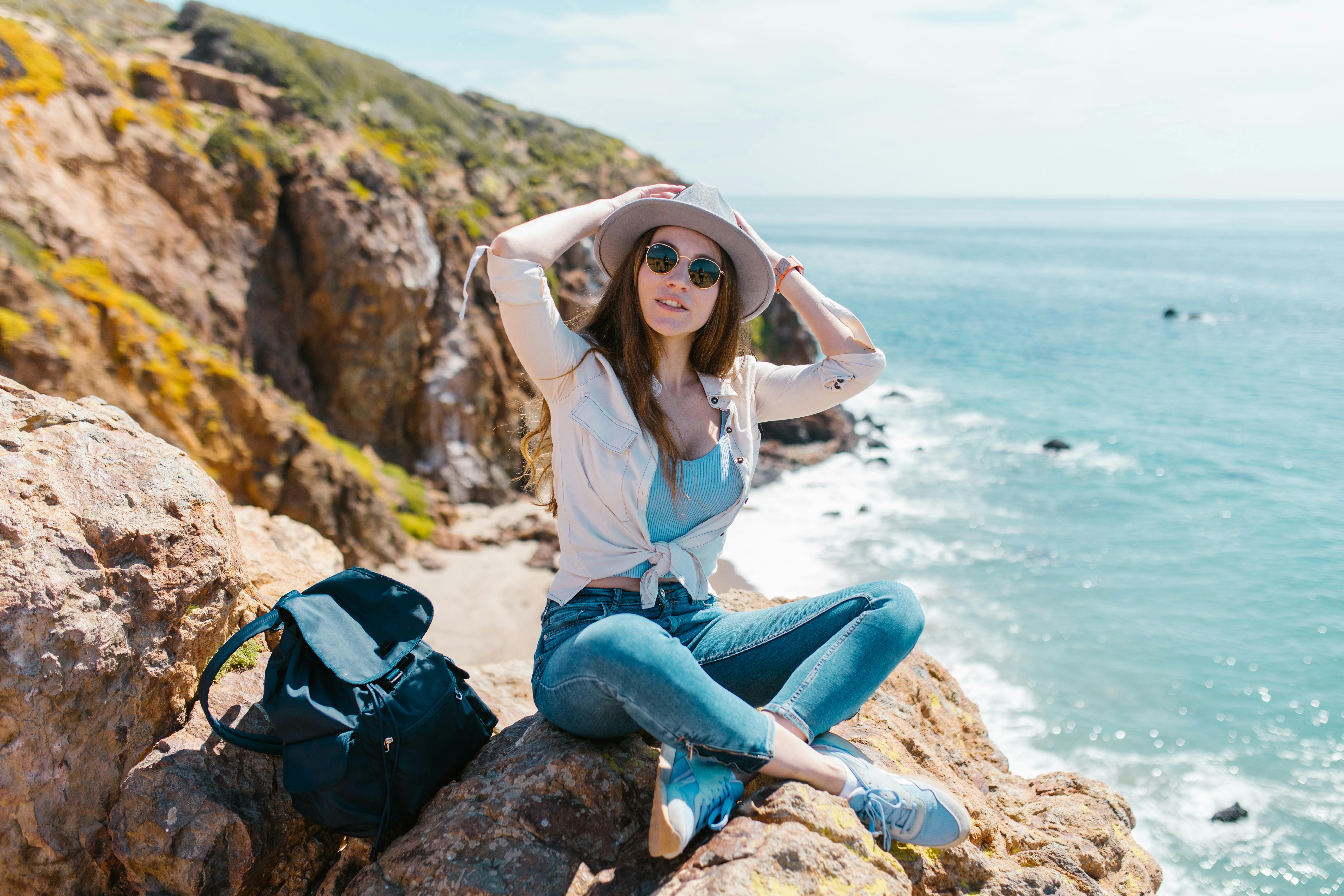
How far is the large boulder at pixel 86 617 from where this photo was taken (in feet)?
8.27

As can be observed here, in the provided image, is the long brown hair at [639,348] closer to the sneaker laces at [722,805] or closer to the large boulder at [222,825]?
the sneaker laces at [722,805]

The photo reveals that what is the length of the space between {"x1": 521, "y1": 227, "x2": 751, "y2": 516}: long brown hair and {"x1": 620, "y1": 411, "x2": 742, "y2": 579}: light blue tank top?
4cm

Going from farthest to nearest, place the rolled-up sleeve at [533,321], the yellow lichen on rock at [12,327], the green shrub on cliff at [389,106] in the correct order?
the green shrub on cliff at [389,106], the yellow lichen on rock at [12,327], the rolled-up sleeve at [533,321]

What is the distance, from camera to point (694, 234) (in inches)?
135

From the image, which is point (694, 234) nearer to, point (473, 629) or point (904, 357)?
point (473, 629)

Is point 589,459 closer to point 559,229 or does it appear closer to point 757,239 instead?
point 559,229

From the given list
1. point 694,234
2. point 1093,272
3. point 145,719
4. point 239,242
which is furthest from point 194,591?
point 1093,272

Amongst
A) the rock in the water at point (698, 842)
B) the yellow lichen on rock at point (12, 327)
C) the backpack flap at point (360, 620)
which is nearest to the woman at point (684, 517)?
the rock in the water at point (698, 842)


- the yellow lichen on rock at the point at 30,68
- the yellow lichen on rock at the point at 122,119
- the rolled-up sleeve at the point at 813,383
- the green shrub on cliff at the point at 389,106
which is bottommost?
the rolled-up sleeve at the point at 813,383

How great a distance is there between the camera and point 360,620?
9.75 ft

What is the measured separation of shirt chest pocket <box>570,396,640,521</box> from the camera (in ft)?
10.4

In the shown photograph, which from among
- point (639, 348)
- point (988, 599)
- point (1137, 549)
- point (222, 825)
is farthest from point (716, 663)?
point (1137, 549)

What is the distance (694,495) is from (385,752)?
1516 millimetres

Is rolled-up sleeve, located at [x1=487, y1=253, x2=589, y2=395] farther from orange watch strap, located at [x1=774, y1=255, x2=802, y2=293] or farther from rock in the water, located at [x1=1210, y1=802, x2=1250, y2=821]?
rock in the water, located at [x1=1210, y1=802, x2=1250, y2=821]
